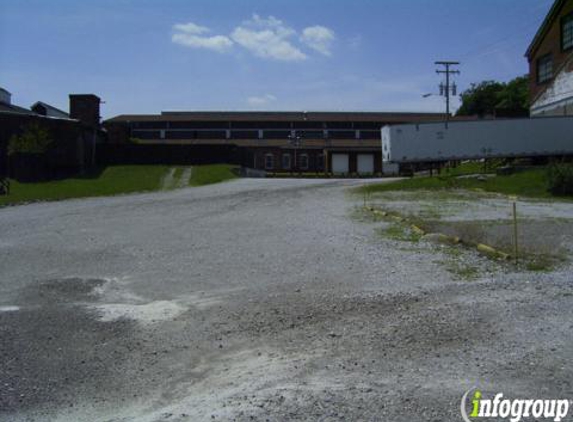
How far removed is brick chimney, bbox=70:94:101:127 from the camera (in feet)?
228

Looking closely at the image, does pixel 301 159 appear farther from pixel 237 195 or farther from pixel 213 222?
pixel 213 222

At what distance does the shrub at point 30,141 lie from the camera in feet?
159

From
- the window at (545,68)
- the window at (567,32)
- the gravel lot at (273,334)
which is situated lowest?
the gravel lot at (273,334)

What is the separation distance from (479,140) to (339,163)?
135 ft

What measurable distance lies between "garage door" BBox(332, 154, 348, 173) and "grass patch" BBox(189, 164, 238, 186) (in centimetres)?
1991

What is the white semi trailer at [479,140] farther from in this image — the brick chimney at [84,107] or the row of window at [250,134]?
the row of window at [250,134]

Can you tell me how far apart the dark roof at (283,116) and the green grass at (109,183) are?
33.1 meters

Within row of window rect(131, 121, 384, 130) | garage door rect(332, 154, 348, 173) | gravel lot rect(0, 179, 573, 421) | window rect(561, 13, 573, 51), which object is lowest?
gravel lot rect(0, 179, 573, 421)

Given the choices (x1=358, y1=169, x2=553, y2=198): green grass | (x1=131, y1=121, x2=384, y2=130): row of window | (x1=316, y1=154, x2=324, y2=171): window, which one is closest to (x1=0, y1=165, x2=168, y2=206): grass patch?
(x1=358, y1=169, x2=553, y2=198): green grass

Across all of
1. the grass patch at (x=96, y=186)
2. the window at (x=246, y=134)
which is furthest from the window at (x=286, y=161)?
the grass patch at (x=96, y=186)

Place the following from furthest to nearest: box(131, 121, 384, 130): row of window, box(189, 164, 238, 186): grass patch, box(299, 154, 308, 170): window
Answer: box(131, 121, 384, 130): row of window → box(299, 154, 308, 170): window → box(189, 164, 238, 186): grass patch

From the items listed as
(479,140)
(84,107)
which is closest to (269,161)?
(84,107)

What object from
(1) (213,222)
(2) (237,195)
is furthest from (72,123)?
(1) (213,222)

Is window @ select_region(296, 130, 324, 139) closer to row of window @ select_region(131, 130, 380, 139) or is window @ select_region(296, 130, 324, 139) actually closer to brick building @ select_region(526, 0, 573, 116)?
row of window @ select_region(131, 130, 380, 139)
